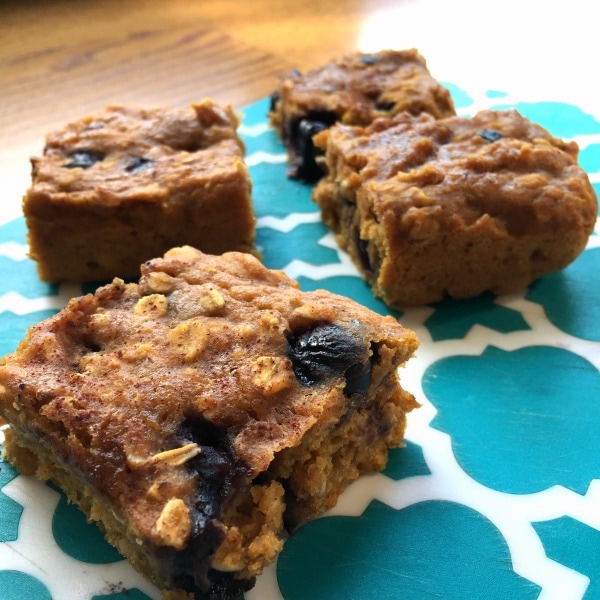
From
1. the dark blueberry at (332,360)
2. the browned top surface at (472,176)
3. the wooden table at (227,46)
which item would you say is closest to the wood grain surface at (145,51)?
the wooden table at (227,46)

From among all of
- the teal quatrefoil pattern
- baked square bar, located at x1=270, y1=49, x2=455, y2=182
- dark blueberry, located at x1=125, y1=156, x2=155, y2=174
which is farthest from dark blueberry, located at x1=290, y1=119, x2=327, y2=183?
dark blueberry, located at x1=125, y1=156, x2=155, y2=174

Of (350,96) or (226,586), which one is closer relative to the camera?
(226,586)

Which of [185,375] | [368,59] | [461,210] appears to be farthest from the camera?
[368,59]

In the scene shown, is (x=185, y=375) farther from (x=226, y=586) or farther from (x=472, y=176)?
(x=472, y=176)

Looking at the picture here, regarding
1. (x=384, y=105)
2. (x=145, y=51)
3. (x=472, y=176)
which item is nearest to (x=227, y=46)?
(x=145, y=51)

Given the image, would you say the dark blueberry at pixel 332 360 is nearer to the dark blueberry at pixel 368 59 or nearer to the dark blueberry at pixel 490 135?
the dark blueberry at pixel 490 135

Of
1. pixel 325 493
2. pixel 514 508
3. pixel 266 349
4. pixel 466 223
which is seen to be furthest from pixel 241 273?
pixel 514 508

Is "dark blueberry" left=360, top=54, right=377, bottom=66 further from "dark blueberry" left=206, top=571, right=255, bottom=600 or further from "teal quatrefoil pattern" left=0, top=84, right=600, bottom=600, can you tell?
"dark blueberry" left=206, top=571, right=255, bottom=600
